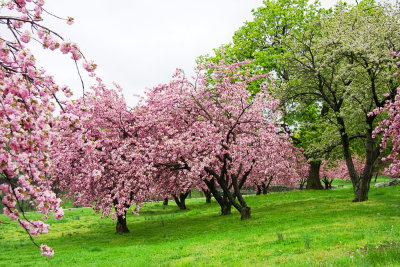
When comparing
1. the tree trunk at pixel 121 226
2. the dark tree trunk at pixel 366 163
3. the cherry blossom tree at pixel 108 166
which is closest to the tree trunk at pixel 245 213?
the cherry blossom tree at pixel 108 166

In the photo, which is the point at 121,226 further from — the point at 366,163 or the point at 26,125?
the point at 26,125

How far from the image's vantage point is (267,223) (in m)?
18.5

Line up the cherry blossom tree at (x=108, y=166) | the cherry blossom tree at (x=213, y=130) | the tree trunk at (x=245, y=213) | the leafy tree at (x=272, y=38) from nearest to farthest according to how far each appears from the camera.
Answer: the cherry blossom tree at (x=108, y=166), the cherry blossom tree at (x=213, y=130), the tree trunk at (x=245, y=213), the leafy tree at (x=272, y=38)

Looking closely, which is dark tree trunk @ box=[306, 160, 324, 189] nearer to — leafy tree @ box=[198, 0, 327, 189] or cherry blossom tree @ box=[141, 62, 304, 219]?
leafy tree @ box=[198, 0, 327, 189]

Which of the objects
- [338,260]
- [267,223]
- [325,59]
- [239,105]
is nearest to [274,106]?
[239,105]

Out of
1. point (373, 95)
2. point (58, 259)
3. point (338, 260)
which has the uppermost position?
point (373, 95)

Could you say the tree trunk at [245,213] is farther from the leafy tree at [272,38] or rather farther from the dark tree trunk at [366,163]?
the leafy tree at [272,38]

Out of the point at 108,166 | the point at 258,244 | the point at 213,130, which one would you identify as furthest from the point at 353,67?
the point at 108,166

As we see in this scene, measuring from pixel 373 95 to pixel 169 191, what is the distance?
1570 centimetres

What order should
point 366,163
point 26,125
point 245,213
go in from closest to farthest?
point 26,125 → point 366,163 → point 245,213

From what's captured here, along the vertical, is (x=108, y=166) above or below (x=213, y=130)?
below

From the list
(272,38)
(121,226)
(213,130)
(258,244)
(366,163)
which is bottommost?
(121,226)

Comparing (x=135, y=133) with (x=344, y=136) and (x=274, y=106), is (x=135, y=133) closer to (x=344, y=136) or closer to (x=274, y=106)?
(x=274, y=106)

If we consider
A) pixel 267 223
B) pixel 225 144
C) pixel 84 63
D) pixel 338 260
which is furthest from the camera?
pixel 225 144
